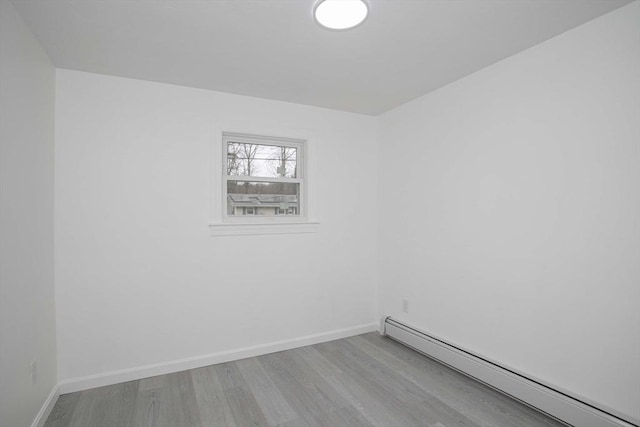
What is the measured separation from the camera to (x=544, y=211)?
212 centimetres

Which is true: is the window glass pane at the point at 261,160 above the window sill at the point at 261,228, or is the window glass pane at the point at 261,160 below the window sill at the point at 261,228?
above

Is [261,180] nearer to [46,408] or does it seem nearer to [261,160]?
[261,160]

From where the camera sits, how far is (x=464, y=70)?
8.25 ft

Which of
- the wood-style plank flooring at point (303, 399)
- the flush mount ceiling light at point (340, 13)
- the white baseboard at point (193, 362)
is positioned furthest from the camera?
the white baseboard at point (193, 362)

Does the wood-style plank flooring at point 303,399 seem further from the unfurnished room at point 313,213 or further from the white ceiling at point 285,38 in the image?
the white ceiling at point 285,38

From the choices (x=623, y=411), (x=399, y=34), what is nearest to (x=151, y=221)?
→ (x=399, y=34)

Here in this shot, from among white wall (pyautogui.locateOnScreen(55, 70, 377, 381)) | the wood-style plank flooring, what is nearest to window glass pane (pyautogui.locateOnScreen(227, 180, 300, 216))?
white wall (pyautogui.locateOnScreen(55, 70, 377, 381))

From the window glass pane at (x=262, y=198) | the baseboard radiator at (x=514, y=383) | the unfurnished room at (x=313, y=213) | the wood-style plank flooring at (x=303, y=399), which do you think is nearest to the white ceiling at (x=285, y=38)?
the unfurnished room at (x=313, y=213)

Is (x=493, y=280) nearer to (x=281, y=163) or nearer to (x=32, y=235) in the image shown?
(x=281, y=163)

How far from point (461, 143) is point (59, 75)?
319 centimetres

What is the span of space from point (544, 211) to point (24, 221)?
10.5 ft

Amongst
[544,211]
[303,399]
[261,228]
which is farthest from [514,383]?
[261,228]

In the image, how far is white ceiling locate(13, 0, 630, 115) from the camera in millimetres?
1725

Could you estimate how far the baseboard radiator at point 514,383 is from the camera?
1.81 m
